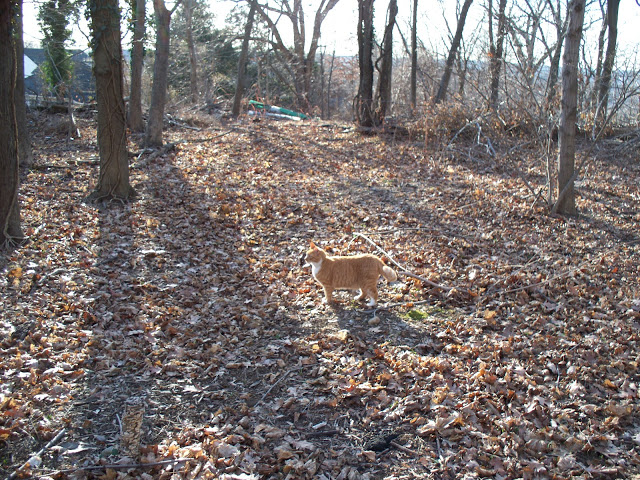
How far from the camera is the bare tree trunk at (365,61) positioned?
670 inches

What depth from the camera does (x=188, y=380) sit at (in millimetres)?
4590

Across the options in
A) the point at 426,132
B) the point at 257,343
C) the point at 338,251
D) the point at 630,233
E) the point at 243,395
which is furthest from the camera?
the point at 426,132

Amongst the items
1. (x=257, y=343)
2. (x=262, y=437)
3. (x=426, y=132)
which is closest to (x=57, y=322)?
(x=257, y=343)

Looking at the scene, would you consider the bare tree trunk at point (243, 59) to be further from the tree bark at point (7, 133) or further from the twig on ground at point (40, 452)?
the twig on ground at point (40, 452)

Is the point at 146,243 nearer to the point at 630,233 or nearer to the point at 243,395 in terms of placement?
the point at 243,395

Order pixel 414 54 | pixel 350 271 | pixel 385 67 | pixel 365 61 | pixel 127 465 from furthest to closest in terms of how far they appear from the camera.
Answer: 1. pixel 414 54
2. pixel 385 67
3. pixel 365 61
4. pixel 350 271
5. pixel 127 465

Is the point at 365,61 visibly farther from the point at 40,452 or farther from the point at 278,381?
the point at 40,452

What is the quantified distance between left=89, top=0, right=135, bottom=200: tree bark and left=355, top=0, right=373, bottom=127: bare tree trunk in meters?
10.2

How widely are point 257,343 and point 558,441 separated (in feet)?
10.3

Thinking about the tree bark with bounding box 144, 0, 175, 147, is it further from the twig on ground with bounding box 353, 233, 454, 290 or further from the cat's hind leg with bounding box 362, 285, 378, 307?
the cat's hind leg with bounding box 362, 285, 378, 307

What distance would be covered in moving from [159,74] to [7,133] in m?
7.57

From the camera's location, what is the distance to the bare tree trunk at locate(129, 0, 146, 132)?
14492 mm

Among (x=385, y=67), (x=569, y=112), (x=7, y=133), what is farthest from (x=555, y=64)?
(x=7, y=133)

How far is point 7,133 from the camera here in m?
6.50
